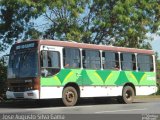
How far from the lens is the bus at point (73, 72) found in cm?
2305

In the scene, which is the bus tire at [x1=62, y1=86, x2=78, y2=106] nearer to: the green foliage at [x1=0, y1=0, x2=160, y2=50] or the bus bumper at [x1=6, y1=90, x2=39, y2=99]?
the bus bumper at [x1=6, y1=90, x2=39, y2=99]

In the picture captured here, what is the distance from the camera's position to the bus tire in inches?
946

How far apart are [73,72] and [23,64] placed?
2.50m

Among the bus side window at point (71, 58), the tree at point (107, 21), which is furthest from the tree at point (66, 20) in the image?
the bus side window at point (71, 58)

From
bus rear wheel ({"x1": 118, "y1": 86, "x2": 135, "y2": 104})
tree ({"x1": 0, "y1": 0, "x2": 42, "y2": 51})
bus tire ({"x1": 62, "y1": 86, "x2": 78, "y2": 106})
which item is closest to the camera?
bus tire ({"x1": 62, "y1": 86, "x2": 78, "y2": 106})

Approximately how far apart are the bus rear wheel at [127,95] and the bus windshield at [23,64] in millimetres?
6435

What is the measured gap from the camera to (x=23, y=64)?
23500 mm

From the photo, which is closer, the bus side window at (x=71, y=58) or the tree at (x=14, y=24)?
the bus side window at (x=71, y=58)

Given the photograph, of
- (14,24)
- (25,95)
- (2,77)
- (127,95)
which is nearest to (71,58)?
(25,95)

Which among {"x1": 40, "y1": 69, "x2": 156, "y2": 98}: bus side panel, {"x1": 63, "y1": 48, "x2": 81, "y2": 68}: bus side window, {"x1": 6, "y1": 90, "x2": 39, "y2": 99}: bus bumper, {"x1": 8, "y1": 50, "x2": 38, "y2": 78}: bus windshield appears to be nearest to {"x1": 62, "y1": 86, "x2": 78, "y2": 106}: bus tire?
{"x1": 40, "y1": 69, "x2": 156, "y2": 98}: bus side panel

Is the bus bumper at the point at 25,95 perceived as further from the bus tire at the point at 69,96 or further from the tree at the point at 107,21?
the tree at the point at 107,21

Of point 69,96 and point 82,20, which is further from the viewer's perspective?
point 82,20

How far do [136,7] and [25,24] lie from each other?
7.73 m

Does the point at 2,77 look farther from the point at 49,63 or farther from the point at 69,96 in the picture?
the point at 49,63
